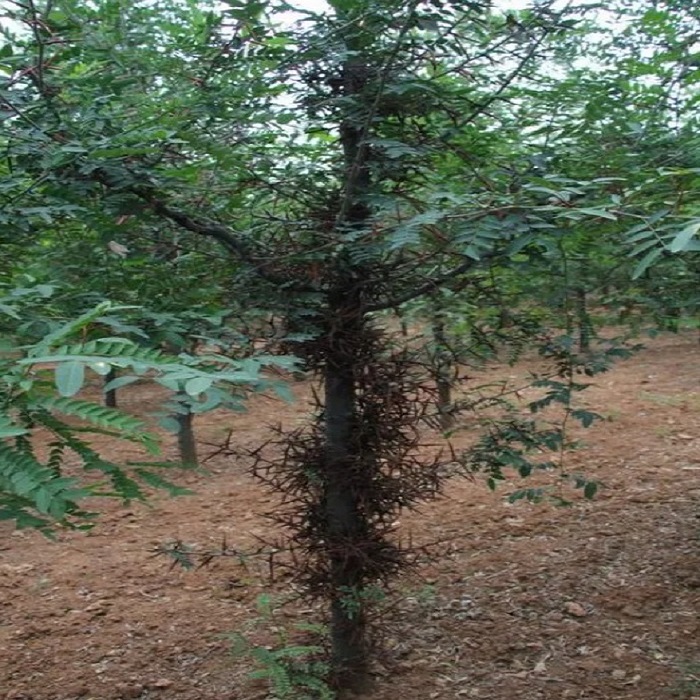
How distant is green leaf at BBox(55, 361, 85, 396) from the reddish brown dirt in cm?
176

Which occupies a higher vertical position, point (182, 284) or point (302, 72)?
point (302, 72)

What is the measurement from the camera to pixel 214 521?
5750 millimetres

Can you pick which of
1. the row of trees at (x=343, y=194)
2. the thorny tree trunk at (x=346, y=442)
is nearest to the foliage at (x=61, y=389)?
the row of trees at (x=343, y=194)

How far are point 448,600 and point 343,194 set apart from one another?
2.51 metres

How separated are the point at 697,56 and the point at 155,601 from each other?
12.8 feet

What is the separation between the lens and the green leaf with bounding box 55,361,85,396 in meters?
1.20

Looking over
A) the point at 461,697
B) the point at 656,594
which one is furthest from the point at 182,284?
the point at 656,594

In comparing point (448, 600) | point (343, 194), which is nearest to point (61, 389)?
point (343, 194)

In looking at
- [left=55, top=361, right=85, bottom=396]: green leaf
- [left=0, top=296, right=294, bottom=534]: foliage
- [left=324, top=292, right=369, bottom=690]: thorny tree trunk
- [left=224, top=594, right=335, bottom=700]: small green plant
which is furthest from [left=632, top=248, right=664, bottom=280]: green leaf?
[left=224, top=594, right=335, bottom=700]: small green plant

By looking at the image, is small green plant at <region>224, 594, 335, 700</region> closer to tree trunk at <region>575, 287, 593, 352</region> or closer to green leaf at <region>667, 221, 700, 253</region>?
tree trunk at <region>575, 287, 593, 352</region>

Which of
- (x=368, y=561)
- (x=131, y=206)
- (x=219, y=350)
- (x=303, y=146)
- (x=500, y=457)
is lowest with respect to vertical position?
(x=368, y=561)

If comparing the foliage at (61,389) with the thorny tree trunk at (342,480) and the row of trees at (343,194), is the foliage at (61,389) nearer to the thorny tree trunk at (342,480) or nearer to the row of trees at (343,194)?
the row of trees at (343,194)

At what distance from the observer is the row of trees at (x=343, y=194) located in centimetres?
228

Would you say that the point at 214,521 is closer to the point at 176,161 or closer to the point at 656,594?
the point at 656,594
